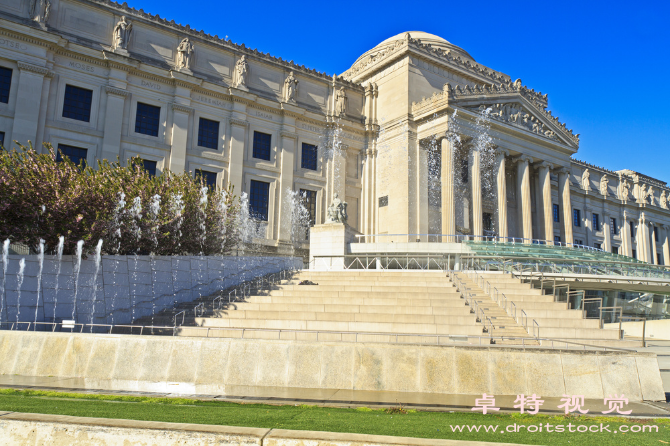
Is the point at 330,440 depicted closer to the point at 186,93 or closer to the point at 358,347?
the point at 358,347

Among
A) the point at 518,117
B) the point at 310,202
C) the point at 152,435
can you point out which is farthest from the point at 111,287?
the point at 518,117

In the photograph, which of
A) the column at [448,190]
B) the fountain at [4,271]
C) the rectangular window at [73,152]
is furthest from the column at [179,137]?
the column at [448,190]

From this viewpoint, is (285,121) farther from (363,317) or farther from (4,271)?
(363,317)

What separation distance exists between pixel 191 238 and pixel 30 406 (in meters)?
17.7

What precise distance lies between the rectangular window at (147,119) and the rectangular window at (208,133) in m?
3.45

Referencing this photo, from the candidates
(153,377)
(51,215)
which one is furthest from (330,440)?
(51,215)

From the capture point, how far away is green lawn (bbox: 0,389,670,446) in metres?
6.36

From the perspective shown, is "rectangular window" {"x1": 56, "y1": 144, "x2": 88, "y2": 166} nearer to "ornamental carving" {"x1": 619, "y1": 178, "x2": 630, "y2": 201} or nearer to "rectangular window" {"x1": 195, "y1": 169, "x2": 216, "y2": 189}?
"rectangular window" {"x1": 195, "y1": 169, "x2": 216, "y2": 189}

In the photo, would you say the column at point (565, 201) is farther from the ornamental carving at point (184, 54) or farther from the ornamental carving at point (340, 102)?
the ornamental carving at point (184, 54)

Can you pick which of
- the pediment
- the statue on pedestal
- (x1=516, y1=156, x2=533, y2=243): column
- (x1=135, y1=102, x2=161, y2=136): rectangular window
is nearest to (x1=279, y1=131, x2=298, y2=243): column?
(x1=135, y1=102, x2=161, y2=136): rectangular window

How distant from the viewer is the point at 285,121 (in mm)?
42250

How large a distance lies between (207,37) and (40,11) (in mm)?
12005

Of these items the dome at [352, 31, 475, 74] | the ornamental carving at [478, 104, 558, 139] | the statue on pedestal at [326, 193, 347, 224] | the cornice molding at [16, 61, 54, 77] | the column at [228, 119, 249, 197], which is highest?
the dome at [352, 31, 475, 74]

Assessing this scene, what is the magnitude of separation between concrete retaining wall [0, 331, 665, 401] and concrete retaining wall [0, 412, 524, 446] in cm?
489
